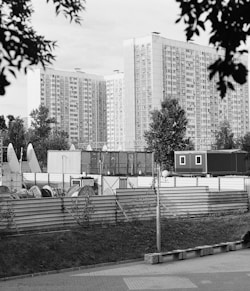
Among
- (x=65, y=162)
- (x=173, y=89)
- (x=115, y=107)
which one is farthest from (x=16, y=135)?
(x=115, y=107)

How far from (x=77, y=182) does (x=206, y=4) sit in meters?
38.8

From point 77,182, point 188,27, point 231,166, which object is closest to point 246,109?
point 231,166

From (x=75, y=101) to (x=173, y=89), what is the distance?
1286 inches

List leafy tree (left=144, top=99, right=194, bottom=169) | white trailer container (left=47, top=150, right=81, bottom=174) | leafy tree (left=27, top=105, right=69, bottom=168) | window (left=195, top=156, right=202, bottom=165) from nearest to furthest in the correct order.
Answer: window (left=195, top=156, right=202, bottom=165) < white trailer container (left=47, top=150, right=81, bottom=174) < leafy tree (left=144, top=99, right=194, bottom=169) < leafy tree (left=27, top=105, right=69, bottom=168)

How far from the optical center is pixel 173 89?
10969cm

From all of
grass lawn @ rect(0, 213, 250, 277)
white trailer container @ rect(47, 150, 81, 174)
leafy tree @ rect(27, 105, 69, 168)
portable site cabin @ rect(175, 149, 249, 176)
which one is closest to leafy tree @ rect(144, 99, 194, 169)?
white trailer container @ rect(47, 150, 81, 174)

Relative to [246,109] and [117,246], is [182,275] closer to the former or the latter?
[117,246]

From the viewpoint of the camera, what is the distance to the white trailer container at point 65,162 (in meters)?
54.2

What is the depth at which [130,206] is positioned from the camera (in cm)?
2550

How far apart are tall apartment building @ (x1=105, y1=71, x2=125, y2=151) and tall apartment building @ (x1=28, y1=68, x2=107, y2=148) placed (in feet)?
14.5

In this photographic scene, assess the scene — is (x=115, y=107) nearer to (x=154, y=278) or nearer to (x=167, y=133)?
A: (x=167, y=133)

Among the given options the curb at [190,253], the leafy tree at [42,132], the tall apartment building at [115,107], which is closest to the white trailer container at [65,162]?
the curb at [190,253]

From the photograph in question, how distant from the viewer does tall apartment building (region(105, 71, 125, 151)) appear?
402 ft

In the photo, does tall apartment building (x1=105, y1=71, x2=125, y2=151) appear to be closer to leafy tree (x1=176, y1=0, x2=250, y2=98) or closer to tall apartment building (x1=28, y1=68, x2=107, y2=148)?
tall apartment building (x1=28, y1=68, x2=107, y2=148)
